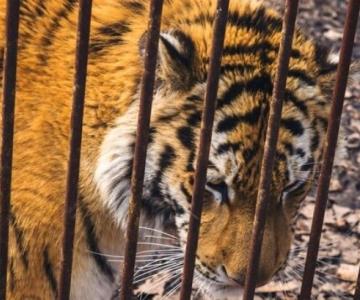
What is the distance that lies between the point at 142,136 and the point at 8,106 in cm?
29

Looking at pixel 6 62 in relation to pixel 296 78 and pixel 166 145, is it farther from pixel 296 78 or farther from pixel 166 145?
pixel 296 78

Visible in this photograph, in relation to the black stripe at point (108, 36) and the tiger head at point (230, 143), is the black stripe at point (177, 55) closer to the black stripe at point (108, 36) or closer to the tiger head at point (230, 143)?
the tiger head at point (230, 143)

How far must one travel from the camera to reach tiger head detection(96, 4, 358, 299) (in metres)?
1.94

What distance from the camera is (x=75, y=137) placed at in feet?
5.30

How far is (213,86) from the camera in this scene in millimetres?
1497

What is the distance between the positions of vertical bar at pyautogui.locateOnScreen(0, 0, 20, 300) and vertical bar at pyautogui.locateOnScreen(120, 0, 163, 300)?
11.0 inches

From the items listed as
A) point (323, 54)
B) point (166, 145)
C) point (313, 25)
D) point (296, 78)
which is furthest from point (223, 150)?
point (313, 25)

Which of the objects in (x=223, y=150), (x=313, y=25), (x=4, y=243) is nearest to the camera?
(x=4, y=243)

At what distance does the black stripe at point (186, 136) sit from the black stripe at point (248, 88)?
0.32ft

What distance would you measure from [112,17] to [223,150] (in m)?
0.53

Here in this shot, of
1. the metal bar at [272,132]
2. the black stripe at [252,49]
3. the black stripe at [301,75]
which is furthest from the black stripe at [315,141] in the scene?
the metal bar at [272,132]

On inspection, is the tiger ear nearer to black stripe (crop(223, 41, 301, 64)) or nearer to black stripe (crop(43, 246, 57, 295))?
black stripe (crop(223, 41, 301, 64))

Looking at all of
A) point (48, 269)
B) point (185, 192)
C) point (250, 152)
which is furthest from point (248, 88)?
point (48, 269)

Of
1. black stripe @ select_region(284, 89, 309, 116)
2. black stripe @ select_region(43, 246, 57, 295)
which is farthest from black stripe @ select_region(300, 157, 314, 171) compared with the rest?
black stripe @ select_region(43, 246, 57, 295)
